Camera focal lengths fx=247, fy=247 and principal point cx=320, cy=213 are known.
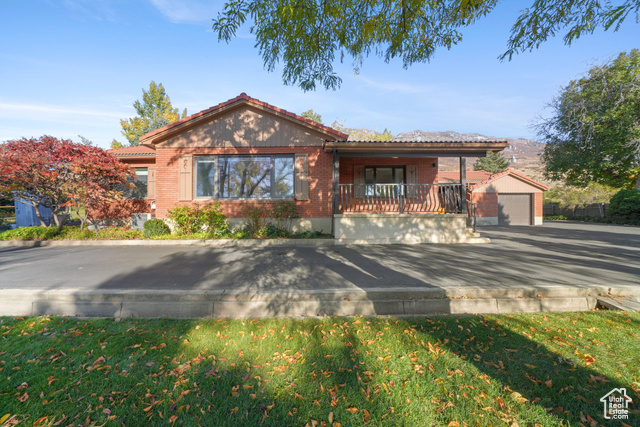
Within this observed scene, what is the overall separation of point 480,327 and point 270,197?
796 cm

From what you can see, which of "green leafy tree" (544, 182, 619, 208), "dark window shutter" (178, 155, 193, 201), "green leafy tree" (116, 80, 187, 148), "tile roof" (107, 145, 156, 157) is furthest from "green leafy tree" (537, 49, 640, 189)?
"green leafy tree" (116, 80, 187, 148)

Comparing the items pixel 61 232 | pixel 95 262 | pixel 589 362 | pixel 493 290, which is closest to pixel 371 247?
pixel 493 290

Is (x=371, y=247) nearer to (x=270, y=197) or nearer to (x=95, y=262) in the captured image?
(x=270, y=197)

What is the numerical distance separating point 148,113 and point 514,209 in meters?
40.4

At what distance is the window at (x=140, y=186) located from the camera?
468 inches

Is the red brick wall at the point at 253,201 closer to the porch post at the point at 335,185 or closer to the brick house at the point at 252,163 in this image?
the brick house at the point at 252,163

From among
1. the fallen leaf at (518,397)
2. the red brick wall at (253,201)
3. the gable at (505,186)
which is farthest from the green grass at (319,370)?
the gable at (505,186)

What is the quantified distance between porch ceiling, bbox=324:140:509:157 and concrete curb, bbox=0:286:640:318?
19.5ft

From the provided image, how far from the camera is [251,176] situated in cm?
977

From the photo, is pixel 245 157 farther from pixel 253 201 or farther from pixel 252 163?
pixel 253 201

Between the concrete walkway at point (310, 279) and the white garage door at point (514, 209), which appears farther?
the white garage door at point (514, 209)

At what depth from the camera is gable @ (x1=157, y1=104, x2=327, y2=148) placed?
9570 mm

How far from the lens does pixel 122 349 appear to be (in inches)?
107

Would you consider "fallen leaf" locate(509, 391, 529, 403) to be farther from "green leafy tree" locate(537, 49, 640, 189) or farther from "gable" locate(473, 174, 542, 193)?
"green leafy tree" locate(537, 49, 640, 189)
